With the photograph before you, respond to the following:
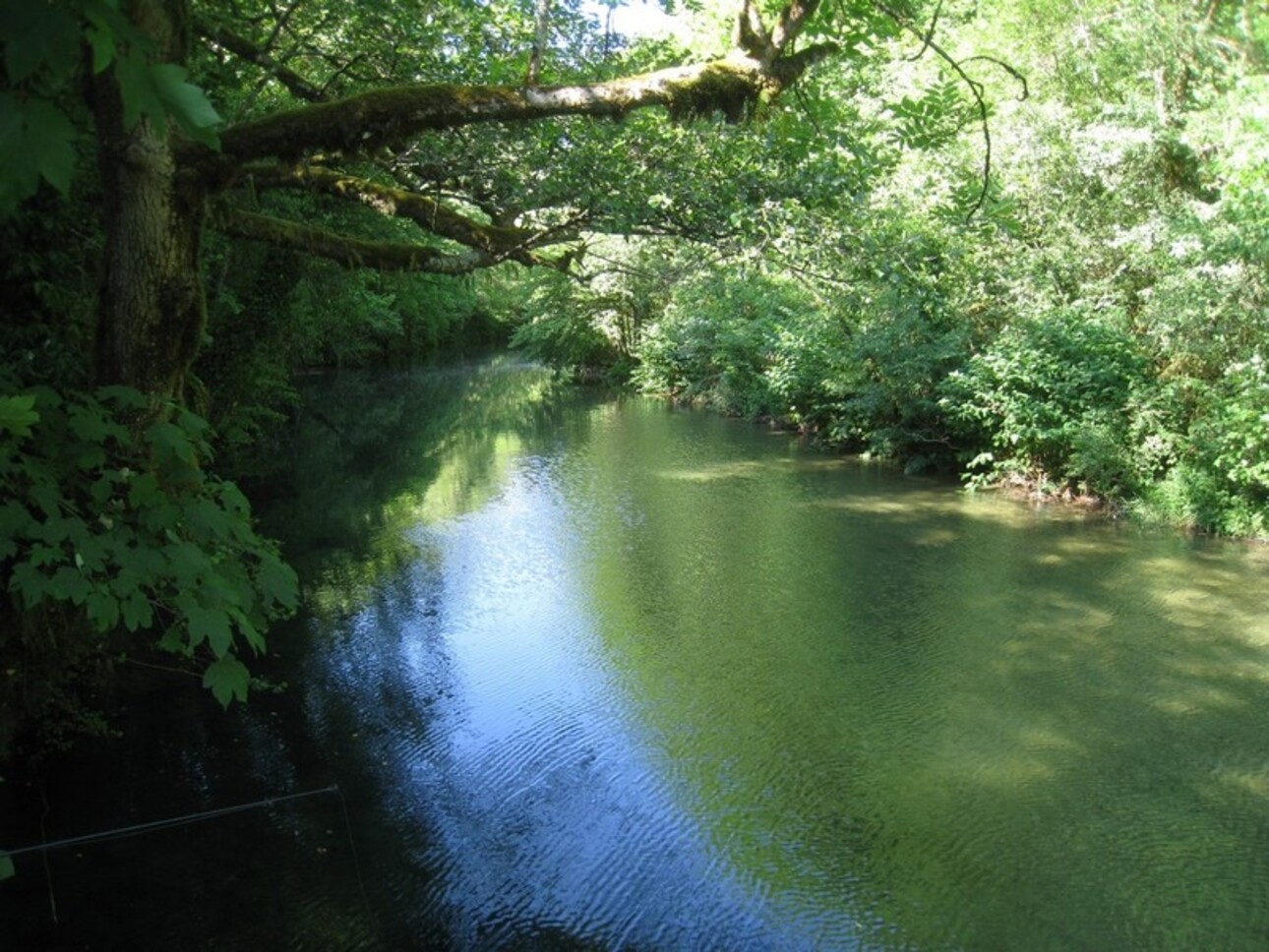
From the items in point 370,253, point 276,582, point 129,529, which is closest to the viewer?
point 129,529

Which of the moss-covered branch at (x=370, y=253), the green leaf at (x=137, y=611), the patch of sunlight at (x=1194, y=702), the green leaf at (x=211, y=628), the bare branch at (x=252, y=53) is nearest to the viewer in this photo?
the green leaf at (x=211, y=628)

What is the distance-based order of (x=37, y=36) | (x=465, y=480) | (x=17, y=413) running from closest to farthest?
(x=37, y=36) → (x=17, y=413) → (x=465, y=480)

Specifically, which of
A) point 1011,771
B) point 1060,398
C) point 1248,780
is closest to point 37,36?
point 1011,771

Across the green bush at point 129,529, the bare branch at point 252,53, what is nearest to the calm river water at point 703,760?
the green bush at point 129,529

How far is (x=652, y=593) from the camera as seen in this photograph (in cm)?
841

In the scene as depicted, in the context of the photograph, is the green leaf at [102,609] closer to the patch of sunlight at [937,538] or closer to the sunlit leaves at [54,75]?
the sunlit leaves at [54,75]

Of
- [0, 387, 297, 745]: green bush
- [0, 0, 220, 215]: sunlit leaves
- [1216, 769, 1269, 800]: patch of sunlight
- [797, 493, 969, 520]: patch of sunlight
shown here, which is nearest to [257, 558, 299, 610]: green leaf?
[0, 387, 297, 745]: green bush

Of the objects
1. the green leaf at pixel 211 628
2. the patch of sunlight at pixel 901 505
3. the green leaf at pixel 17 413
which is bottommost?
the patch of sunlight at pixel 901 505

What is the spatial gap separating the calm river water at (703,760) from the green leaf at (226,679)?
1.86 meters

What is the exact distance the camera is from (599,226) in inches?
265

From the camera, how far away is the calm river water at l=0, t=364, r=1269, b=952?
158 inches

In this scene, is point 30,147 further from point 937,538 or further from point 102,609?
point 937,538

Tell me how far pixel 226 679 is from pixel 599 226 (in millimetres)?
4951

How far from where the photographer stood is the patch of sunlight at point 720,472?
44.9ft
